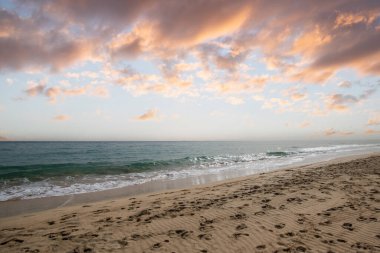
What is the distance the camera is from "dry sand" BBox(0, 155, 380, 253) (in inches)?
211

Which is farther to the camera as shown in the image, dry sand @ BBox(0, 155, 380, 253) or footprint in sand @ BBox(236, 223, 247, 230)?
footprint in sand @ BBox(236, 223, 247, 230)

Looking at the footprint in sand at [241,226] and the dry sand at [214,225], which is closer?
the dry sand at [214,225]

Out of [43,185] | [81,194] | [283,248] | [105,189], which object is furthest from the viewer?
[43,185]

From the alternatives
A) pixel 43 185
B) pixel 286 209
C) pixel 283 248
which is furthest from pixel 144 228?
pixel 43 185

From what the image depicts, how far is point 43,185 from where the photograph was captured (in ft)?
50.8

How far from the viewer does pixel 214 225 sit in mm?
6480

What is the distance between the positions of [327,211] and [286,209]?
1201 mm

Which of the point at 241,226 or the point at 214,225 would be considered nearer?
the point at 241,226

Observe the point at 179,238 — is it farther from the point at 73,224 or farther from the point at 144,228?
the point at 73,224

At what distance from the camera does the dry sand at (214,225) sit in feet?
17.5

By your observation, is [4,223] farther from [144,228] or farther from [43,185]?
[43,185]

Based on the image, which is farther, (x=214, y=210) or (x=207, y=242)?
(x=214, y=210)

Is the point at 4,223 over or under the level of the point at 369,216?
under

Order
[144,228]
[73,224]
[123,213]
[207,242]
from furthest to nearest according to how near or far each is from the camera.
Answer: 1. [123,213]
2. [73,224]
3. [144,228]
4. [207,242]
